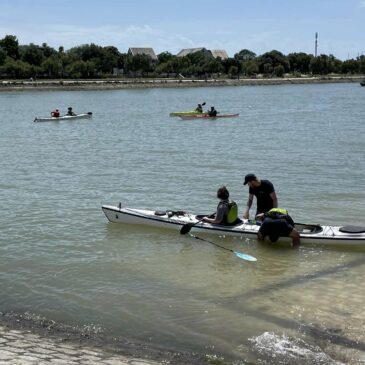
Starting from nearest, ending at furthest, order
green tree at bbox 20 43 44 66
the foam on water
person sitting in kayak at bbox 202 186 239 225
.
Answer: the foam on water, person sitting in kayak at bbox 202 186 239 225, green tree at bbox 20 43 44 66

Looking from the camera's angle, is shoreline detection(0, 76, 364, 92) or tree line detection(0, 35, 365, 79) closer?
shoreline detection(0, 76, 364, 92)

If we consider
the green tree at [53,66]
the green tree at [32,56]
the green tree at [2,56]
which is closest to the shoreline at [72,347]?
the green tree at [53,66]

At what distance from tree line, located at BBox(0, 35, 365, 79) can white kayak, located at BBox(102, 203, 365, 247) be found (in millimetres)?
121229

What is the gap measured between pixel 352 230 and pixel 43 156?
64.0ft

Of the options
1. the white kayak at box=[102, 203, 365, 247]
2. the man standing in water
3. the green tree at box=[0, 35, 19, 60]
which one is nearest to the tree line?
the green tree at box=[0, 35, 19, 60]

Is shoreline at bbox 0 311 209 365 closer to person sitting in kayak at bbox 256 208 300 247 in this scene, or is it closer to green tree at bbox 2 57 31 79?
person sitting in kayak at bbox 256 208 300 247

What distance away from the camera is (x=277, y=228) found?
12.6 m

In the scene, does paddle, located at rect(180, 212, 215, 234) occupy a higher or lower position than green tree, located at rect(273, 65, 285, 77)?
lower

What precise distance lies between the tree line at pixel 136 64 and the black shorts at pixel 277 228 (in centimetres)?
12409

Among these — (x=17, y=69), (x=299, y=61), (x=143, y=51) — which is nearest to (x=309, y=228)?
(x=17, y=69)

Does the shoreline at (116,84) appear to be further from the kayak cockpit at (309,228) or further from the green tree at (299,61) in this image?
the kayak cockpit at (309,228)

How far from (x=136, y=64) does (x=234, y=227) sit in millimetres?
136736

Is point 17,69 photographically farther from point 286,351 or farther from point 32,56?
point 286,351

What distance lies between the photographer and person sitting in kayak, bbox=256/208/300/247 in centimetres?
1262
